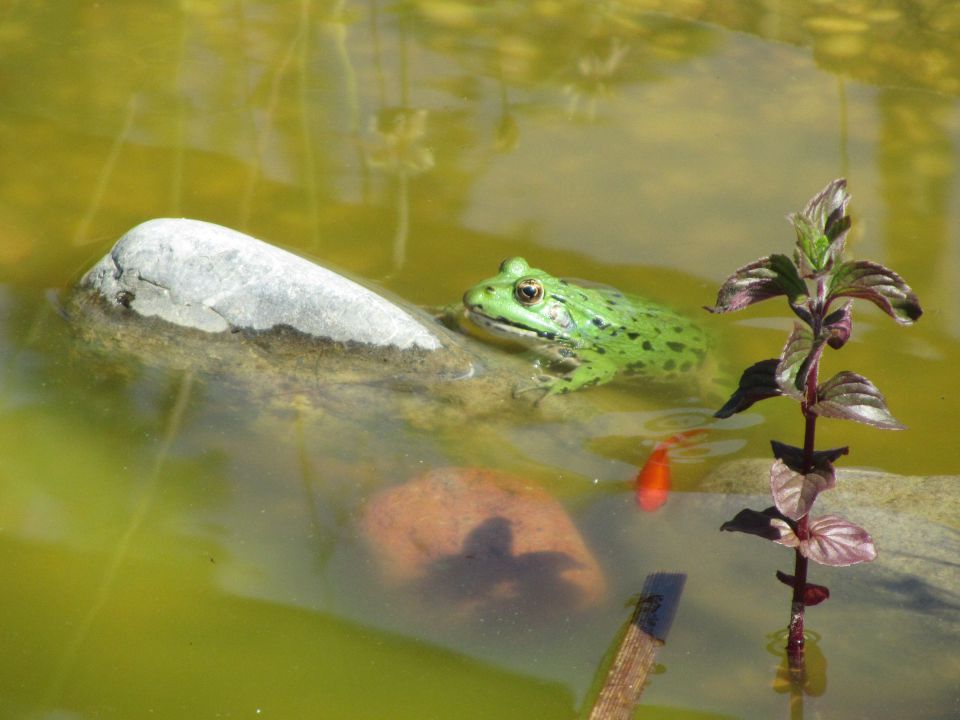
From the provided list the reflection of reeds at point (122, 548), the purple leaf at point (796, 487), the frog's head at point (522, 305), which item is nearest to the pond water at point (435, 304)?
the reflection of reeds at point (122, 548)

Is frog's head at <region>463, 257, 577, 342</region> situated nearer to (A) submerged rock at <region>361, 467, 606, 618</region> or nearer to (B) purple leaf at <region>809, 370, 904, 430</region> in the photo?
(A) submerged rock at <region>361, 467, 606, 618</region>

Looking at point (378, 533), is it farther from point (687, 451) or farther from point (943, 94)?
point (943, 94)

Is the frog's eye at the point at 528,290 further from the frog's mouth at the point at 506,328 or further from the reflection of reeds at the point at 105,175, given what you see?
the reflection of reeds at the point at 105,175

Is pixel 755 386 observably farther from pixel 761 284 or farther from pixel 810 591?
pixel 810 591

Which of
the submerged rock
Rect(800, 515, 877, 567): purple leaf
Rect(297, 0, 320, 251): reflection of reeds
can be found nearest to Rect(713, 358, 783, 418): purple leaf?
Rect(800, 515, 877, 567): purple leaf

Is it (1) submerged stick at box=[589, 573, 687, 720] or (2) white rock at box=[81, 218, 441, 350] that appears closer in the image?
(1) submerged stick at box=[589, 573, 687, 720]

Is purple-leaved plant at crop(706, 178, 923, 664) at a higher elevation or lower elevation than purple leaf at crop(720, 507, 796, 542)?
higher
